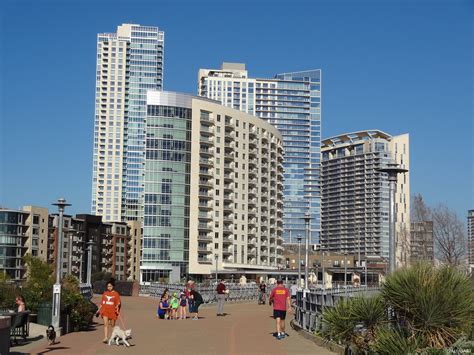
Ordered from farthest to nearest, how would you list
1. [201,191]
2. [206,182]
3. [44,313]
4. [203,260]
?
[206,182] < [201,191] < [203,260] < [44,313]

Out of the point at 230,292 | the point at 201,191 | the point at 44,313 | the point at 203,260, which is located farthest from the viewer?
the point at 201,191

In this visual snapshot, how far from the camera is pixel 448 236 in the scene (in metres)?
77.8

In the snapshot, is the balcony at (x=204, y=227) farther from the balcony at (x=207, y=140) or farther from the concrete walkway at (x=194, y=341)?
the concrete walkway at (x=194, y=341)

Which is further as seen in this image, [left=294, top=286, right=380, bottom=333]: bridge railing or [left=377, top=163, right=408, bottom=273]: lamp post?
[left=294, top=286, right=380, bottom=333]: bridge railing

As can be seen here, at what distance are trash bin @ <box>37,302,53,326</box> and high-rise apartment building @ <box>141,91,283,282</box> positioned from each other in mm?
93233

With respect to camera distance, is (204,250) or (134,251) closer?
(204,250)

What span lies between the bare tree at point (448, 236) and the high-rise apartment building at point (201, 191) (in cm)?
4503

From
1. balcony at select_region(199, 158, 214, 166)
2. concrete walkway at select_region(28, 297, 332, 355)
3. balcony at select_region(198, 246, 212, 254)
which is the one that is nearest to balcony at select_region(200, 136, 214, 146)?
balcony at select_region(199, 158, 214, 166)

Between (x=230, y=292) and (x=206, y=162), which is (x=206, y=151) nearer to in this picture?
(x=206, y=162)

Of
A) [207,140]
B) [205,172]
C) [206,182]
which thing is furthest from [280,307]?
[207,140]

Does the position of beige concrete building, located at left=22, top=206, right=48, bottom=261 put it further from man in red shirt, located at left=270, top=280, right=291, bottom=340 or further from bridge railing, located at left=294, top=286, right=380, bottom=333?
man in red shirt, located at left=270, top=280, right=291, bottom=340

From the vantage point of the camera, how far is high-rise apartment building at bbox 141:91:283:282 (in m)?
118

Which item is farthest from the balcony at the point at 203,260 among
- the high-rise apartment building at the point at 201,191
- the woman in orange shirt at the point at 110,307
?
the woman in orange shirt at the point at 110,307

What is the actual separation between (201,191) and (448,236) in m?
53.4
